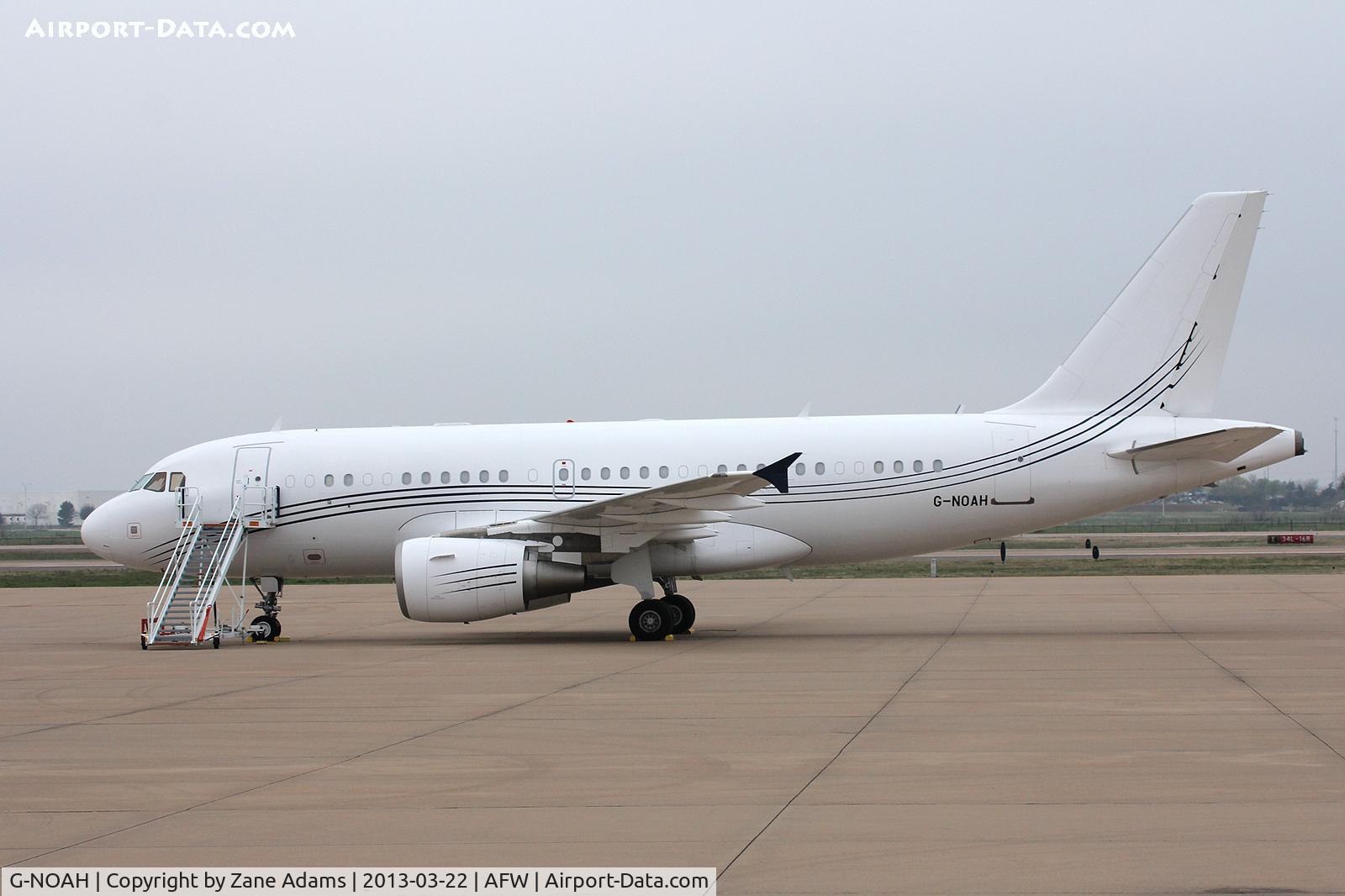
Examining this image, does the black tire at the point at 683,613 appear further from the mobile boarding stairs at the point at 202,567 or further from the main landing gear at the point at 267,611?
the mobile boarding stairs at the point at 202,567

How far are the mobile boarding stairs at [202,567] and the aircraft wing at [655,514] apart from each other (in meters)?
4.08

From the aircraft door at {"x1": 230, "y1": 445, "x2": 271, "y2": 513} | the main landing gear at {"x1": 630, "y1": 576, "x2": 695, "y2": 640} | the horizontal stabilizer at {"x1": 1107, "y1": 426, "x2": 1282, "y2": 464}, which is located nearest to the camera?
the horizontal stabilizer at {"x1": 1107, "y1": 426, "x2": 1282, "y2": 464}

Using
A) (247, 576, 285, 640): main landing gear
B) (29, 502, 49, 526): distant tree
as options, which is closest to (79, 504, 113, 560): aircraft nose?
(247, 576, 285, 640): main landing gear

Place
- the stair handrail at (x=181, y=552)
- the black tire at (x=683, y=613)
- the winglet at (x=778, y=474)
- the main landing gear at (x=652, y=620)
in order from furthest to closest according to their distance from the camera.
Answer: the black tire at (x=683, y=613) < the stair handrail at (x=181, y=552) < the main landing gear at (x=652, y=620) < the winglet at (x=778, y=474)

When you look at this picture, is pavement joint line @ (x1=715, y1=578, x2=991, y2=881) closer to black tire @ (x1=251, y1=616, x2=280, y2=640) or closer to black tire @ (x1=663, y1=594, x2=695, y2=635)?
black tire @ (x1=663, y1=594, x2=695, y2=635)

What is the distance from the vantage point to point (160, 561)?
21688 mm

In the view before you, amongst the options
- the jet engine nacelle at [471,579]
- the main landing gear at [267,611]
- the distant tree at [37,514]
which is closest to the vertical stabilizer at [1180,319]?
the jet engine nacelle at [471,579]

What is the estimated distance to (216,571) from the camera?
20.6 meters

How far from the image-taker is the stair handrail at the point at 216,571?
64.0ft

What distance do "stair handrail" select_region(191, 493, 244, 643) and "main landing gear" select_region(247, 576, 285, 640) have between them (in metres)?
0.74

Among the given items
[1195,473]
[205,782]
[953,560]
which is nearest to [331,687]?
[205,782]

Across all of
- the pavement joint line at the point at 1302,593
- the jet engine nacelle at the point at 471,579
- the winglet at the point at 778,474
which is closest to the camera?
the winglet at the point at 778,474

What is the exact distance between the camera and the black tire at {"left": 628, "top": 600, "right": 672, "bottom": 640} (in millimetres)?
19031

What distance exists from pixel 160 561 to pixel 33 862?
16190 millimetres
